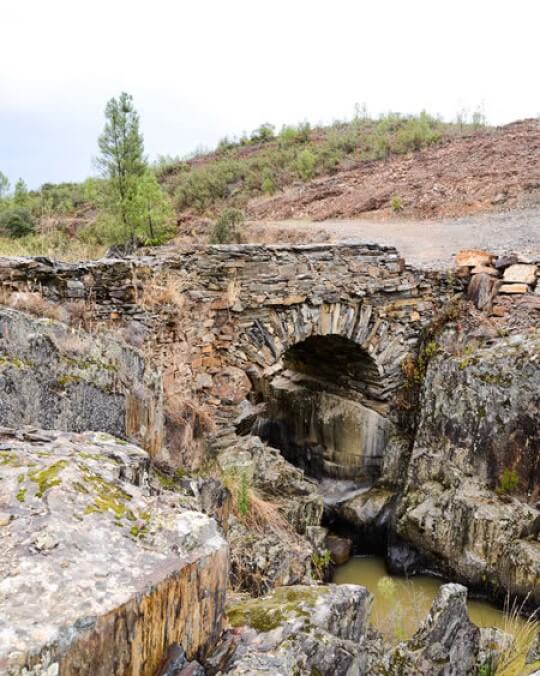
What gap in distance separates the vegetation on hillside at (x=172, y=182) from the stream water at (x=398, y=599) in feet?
16.3

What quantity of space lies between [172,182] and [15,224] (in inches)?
370

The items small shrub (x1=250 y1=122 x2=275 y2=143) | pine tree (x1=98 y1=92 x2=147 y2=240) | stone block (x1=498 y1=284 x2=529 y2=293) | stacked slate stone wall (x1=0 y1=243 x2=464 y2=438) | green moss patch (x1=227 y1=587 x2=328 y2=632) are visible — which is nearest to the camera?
green moss patch (x1=227 y1=587 x2=328 y2=632)

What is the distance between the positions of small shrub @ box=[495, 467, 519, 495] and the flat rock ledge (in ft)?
16.3

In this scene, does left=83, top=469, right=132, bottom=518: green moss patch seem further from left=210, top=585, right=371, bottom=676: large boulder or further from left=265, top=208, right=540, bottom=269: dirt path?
left=265, top=208, right=540, bottom=269: dirt path

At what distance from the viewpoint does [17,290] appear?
4469mm

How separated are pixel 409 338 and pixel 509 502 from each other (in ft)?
7.50

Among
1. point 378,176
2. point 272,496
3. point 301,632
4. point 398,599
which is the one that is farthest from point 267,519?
point 378,176

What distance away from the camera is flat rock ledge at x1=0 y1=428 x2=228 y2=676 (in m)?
1.46

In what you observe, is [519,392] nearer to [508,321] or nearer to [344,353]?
[508,321]

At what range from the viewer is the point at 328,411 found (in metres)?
8.33

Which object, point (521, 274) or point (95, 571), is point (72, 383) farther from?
point (521, 274)

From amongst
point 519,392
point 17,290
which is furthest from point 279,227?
point 17,290

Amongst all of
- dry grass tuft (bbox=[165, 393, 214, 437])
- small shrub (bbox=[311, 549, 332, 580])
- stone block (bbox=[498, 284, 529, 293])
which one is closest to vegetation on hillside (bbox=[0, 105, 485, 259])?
dry grass tuft (bbox=[165, 393, 214, 437])

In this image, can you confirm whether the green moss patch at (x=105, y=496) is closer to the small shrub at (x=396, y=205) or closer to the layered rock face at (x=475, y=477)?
the layered rock face at (x=475, y=477)
